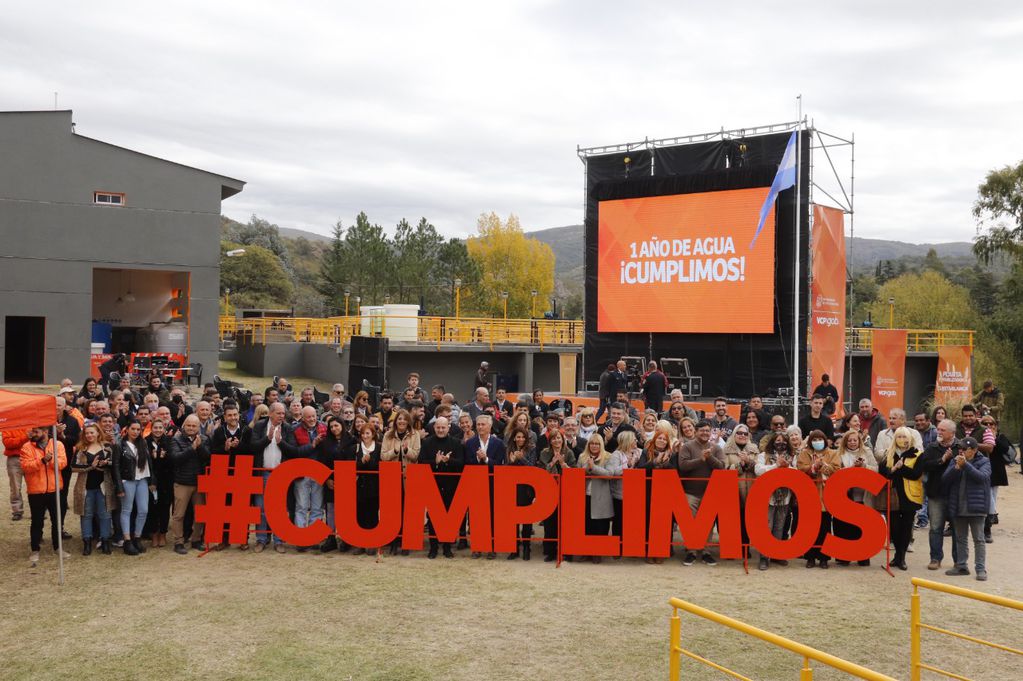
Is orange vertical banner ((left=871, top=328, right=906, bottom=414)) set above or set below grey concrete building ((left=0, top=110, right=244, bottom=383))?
below

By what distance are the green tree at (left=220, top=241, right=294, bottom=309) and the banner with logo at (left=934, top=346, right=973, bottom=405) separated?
188ft

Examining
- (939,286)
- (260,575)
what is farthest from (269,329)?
(939,286)

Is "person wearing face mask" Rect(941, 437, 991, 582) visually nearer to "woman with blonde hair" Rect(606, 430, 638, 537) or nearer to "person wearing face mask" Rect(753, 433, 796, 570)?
"person wearing face mask" Rect(753, 433, 796, 570)

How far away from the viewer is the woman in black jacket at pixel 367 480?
1018 cm

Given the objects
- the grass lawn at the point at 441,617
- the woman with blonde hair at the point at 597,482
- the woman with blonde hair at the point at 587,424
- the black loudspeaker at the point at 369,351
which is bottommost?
the grass lawn at the point at 441,617

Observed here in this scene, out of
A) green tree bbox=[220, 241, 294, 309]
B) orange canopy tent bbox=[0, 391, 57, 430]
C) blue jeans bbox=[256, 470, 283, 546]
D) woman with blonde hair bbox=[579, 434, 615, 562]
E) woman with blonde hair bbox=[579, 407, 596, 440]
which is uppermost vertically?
green tree bbox=[220, 241, 294, 309]

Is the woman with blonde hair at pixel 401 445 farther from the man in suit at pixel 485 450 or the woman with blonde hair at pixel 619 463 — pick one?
the woman with blonde hair at pixel 619 463

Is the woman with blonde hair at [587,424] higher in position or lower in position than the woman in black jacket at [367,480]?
higher

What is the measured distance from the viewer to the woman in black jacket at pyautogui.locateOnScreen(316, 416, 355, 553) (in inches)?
407

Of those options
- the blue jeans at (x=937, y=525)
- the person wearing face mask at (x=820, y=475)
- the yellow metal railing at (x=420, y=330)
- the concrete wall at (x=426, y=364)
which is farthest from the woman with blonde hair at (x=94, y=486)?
the concrete wall at (x=426, y=364)

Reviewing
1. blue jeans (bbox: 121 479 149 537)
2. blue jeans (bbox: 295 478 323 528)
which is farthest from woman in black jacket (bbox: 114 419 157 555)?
blue jeans (bbox: 295 478 323 528)

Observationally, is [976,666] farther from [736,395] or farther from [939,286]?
[939,286]

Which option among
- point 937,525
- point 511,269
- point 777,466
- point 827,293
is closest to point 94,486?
point 777,466

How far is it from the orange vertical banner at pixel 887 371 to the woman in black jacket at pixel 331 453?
22.7m
